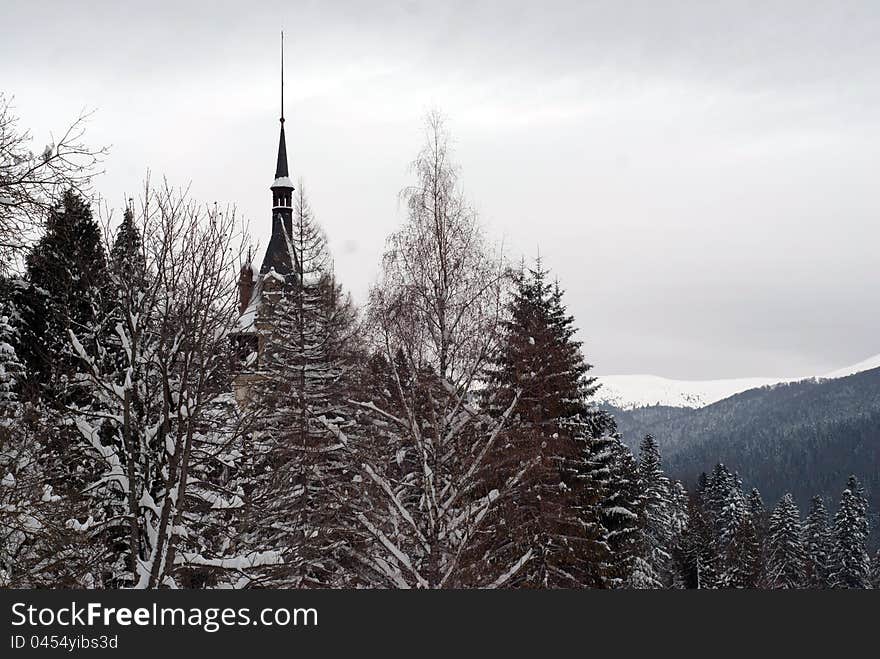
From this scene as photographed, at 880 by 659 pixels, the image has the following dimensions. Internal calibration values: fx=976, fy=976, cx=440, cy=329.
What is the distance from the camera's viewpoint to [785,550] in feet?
217

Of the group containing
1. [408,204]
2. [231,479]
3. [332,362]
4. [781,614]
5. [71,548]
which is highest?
[408,204]

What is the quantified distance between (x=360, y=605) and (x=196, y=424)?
755 centimetres

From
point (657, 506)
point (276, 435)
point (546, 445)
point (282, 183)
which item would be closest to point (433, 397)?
point (546, 445)

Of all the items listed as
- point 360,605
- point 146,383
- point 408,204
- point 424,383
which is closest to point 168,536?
point 146,383

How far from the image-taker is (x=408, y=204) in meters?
20.0

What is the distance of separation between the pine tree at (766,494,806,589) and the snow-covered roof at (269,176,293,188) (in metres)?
39.6

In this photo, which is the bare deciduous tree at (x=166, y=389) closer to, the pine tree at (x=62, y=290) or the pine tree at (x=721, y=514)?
the pine tree at (x=62, y=290)

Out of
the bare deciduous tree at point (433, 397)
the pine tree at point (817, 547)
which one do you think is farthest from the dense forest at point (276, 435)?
the pine tree at point (817, 547)

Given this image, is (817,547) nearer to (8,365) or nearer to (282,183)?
(282,183)

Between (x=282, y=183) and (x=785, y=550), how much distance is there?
136 feet

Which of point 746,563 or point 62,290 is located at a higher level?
point 62,290

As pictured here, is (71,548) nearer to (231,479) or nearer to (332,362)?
(231,479)

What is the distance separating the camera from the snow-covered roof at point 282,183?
61.9 meters

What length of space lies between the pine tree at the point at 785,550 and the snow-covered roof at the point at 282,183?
39564 millimetres
